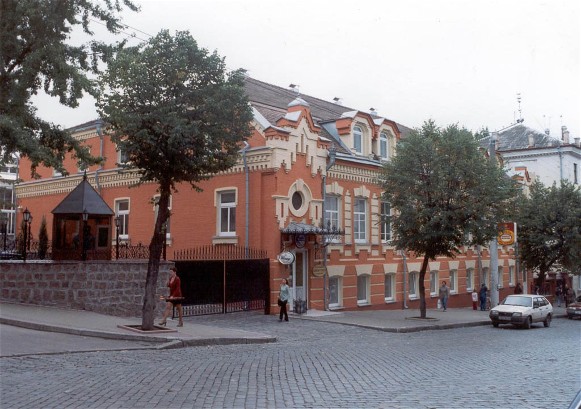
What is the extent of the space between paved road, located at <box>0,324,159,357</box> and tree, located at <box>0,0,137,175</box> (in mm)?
4354

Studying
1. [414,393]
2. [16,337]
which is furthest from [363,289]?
A: [414,393]

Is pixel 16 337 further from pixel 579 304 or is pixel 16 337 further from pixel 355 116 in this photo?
pixel 579 304

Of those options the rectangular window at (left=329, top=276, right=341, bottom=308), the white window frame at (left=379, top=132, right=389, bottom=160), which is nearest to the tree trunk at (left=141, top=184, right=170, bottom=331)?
the rectangular window at (left=329, top=276, right=341, bottom=308)

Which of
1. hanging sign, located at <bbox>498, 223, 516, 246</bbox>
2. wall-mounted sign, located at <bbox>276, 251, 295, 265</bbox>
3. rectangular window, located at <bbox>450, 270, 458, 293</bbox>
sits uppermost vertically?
hanging sign, located at <bbox>498, 223, 516, 246</bbox>

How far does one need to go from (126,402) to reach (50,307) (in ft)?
45.4

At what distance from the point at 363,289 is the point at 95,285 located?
15.1m

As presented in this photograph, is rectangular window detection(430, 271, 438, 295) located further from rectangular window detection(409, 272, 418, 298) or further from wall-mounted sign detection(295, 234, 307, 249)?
wall-mounted sign detection(295, 234, 307, 249)

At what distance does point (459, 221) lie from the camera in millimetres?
26391

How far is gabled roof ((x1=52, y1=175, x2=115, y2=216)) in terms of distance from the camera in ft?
78.1

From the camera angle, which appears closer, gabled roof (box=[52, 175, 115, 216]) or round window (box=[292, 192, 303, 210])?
gabled roof (box=[52, 175, 115, 216])

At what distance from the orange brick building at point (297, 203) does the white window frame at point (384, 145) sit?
67mm

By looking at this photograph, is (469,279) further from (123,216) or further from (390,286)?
(123,216)

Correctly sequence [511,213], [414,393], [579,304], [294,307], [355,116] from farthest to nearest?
[579,304]
[355,116]
[511,213]
[294,307]
[414,393]

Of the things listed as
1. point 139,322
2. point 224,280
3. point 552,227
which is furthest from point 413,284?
point 139,322
